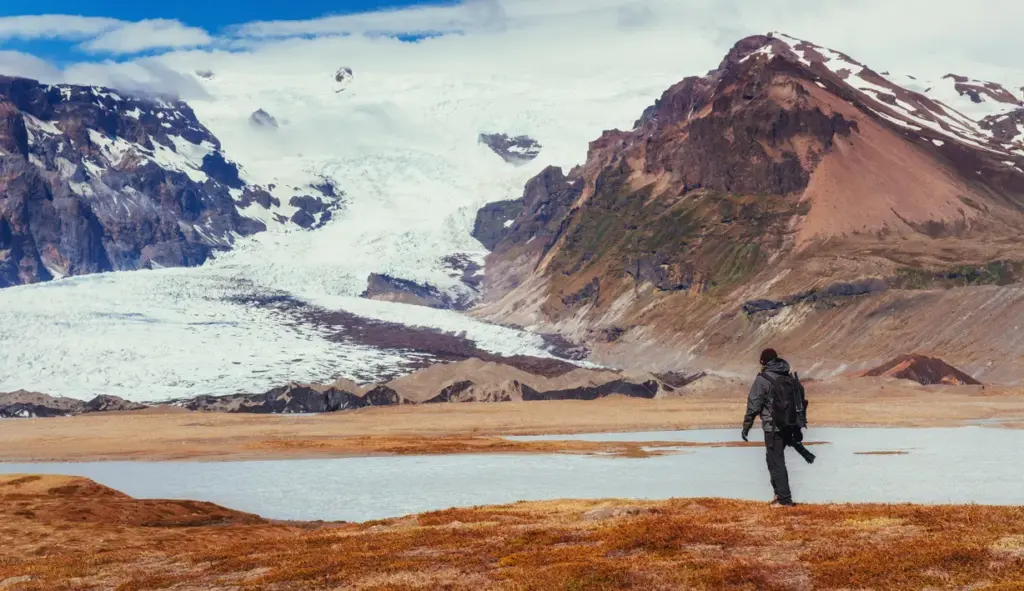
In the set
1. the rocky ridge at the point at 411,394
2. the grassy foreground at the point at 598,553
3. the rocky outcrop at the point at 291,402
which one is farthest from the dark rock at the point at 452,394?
the grassy foreground at the point at 598,553

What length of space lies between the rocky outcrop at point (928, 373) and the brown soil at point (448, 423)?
17.2ft

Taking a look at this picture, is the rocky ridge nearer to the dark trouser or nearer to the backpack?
the dark trouser

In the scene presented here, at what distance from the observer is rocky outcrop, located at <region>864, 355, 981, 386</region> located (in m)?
144

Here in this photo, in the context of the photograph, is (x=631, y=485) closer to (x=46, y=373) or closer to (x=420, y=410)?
(x=420, y=410)

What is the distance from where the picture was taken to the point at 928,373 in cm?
14550

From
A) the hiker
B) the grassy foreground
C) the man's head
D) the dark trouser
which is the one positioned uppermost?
the man's head

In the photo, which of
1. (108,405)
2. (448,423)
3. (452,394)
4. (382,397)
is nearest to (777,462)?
(448,423)

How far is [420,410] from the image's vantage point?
469ft

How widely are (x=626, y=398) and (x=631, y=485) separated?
9970cm

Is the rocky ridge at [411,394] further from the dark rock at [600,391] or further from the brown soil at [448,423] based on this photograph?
the brown soil at [448,423]

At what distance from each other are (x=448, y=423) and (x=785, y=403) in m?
95.5

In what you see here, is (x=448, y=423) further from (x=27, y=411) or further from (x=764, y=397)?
(x=764, y=397)

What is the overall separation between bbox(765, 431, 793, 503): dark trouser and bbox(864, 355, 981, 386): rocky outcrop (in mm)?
122013

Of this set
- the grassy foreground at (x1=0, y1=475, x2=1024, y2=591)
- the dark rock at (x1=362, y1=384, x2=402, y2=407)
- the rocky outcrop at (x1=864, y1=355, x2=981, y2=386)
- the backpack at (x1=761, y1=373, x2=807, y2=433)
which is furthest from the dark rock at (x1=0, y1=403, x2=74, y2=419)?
the backpack at (x1=761, y1=373, x2=807, y2=433)
